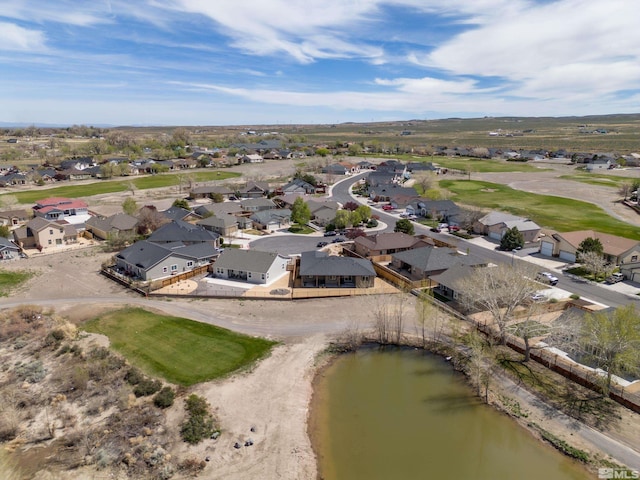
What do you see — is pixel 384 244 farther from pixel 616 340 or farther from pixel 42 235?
pixel 42 235

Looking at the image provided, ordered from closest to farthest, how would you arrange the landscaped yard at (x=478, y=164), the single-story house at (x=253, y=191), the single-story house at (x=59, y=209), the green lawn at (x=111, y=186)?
the single-story house at (x=59, y=209) < the single-story house at (x=253, y=191) < the green lawn at (x=111, y=186) < the landscaped yard at (x=478, y=164)

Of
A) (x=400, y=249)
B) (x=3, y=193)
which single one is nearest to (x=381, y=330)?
(x=400, y=249)

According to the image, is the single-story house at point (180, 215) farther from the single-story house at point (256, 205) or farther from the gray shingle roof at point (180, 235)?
the single-story house at point (256, 205)

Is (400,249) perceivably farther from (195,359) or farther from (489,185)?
(489,185)

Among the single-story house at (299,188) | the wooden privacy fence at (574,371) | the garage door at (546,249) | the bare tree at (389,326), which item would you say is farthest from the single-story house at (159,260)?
the single-story house at (299,188)

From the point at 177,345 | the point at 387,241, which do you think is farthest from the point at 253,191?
the point at 177,345

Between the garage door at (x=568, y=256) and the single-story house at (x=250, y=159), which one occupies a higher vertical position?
the single-story house at (x=250, y=159)

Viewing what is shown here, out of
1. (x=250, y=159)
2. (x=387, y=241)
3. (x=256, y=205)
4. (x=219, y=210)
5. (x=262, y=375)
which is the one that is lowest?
(x=262, y=375)
